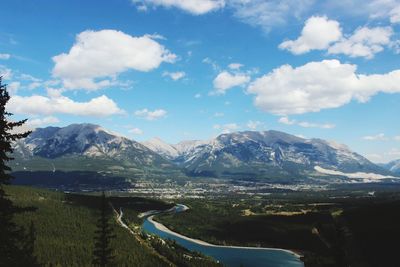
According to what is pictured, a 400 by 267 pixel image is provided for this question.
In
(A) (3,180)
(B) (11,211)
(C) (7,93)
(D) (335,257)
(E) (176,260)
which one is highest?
(C) (7,93)

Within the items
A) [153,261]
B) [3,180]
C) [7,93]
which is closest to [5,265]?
[3,180]

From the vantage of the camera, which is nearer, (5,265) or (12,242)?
(5,265)

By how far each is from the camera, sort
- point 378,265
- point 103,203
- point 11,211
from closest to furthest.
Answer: point 11,211, point 103,203, point 378,265

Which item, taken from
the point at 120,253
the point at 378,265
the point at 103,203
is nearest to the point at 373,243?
the point at 378,265

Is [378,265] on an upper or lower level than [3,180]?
lower

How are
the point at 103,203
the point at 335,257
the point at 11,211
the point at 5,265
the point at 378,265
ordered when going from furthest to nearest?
the point at 378,265 → the point at 103,203 → the point at 335,257 → the point at 11,211 → the point at 5,265

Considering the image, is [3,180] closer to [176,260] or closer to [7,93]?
[7,93]

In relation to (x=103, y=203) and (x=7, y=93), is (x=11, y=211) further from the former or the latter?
(x=103, y=203)

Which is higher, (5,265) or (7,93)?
(7,93)

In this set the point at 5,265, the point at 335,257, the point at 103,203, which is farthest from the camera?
the point at 103,203
